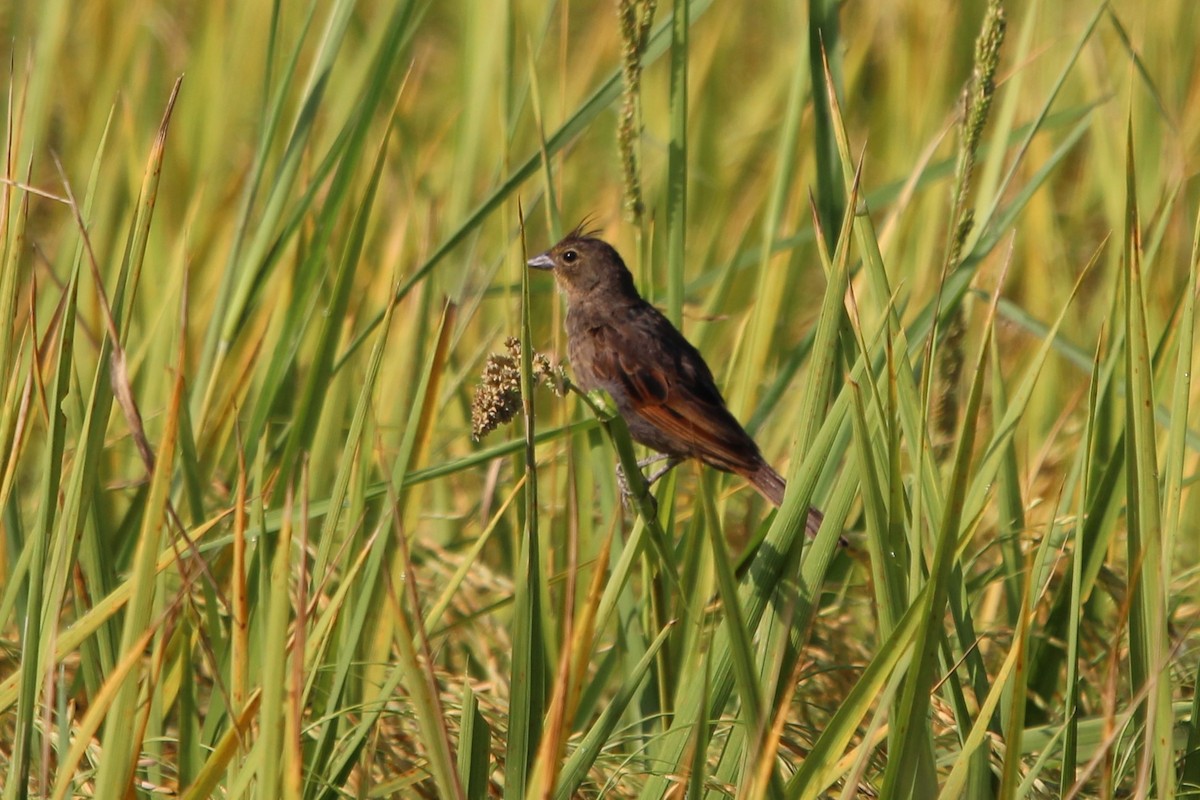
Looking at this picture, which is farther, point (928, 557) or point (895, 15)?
point (895, 15)

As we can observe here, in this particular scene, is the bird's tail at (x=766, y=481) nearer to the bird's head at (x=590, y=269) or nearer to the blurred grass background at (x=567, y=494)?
the blurred grass background at (x=567, y=494)

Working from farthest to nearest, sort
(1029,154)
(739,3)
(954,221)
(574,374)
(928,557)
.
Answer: (739,3), (1029,154), (574,374), (928,557), (954,221)

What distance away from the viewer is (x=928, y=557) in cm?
238

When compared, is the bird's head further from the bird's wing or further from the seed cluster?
the seed cluster

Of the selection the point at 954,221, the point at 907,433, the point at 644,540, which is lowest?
the point at 644,540

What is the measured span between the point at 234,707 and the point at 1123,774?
132 centimetres

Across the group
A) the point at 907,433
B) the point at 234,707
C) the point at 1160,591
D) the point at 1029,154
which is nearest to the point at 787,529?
the point at 907,433

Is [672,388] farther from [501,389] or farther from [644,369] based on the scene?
[501,389]

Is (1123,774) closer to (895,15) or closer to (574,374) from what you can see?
(574,374)

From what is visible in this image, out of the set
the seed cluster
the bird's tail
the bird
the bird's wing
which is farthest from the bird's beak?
the seed cluster

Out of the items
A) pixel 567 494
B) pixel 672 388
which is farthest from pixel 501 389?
pixel 672 388

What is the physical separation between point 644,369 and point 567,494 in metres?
0.50

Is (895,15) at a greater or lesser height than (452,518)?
greater

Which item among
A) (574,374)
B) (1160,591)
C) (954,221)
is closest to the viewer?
(1160,591)
